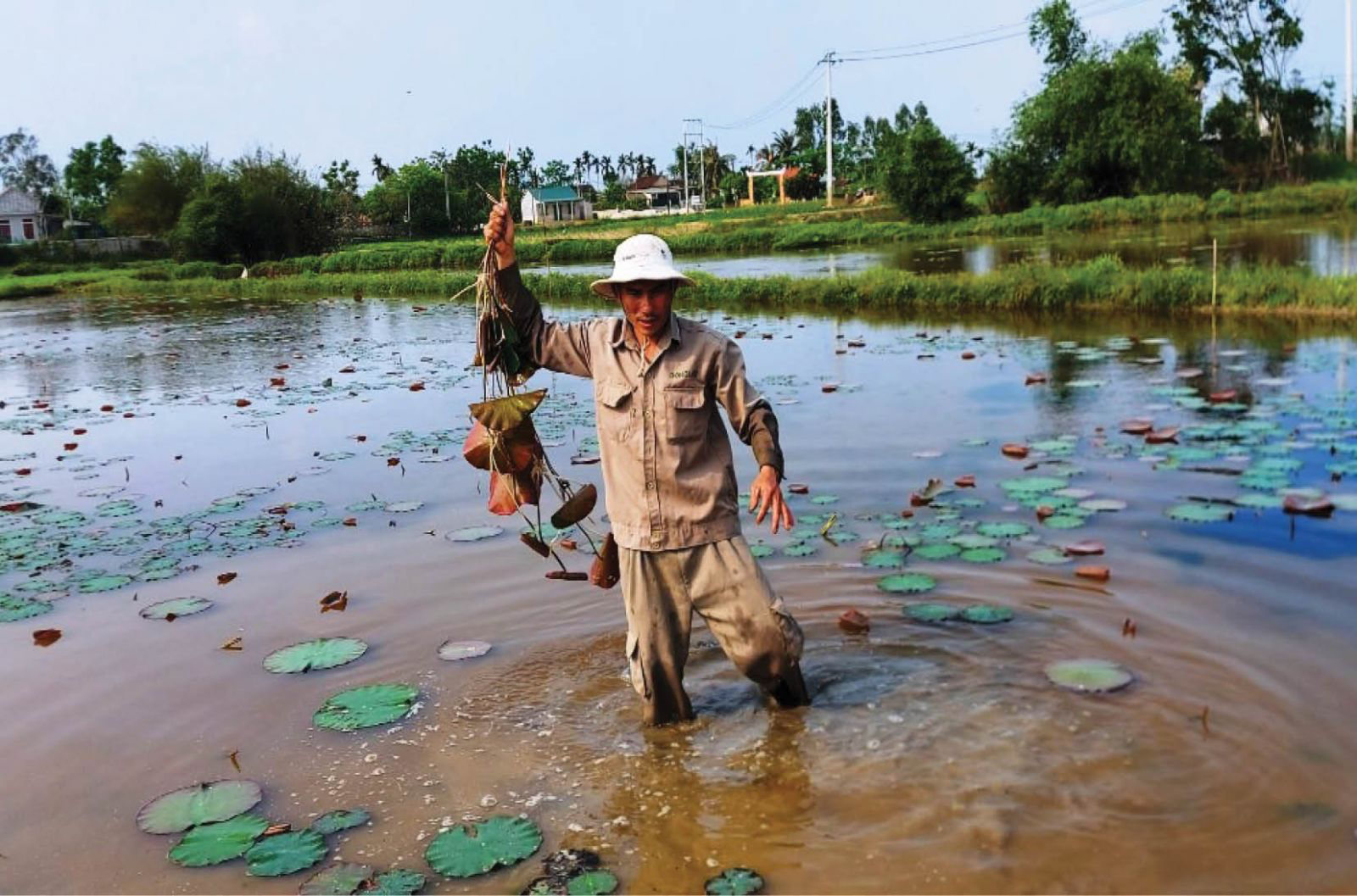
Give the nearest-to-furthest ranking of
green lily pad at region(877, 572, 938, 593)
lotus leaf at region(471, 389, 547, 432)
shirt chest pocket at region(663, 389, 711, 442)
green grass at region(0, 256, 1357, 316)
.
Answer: shirt chest pocket at region(663, 389, 711, 442) < lotus leaf at region(471, 389, 547, 432) < green lily pad at region(877, 572, 938, 593) < green grass at region(0, 256, 1357, 316)

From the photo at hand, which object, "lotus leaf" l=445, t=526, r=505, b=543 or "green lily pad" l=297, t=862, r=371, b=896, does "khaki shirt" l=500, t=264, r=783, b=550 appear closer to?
"green lily pad" l=297, t=862, r=371, b=896

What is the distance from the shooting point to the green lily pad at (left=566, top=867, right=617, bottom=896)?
8.79 feet

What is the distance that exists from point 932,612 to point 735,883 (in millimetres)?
1921

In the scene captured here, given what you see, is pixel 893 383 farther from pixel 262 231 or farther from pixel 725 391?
pixel 262 231

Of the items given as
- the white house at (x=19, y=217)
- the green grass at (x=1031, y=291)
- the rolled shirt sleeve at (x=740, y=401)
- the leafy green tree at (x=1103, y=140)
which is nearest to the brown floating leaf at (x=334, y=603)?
the rolled shirt sleeve at (x=740, y=401)

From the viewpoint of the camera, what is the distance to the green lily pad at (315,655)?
420 cm

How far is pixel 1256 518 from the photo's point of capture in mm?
5113

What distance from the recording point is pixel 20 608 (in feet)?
16.2

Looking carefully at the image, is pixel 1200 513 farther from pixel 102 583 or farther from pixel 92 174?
pixel 92 174

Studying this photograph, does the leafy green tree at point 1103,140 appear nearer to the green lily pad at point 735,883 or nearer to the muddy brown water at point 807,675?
the muddy brown water at point 807,675

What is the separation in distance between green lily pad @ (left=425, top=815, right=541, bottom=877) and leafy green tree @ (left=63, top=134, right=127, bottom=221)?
2710 inches

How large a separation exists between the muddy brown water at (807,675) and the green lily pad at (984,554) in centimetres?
5

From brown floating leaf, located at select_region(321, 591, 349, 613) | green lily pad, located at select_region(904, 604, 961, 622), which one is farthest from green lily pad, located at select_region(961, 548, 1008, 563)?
brown floating leaf, located at select_region(321, 591, 349, 613)

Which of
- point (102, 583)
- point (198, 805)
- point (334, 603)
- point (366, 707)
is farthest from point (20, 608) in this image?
point (198, 805)
